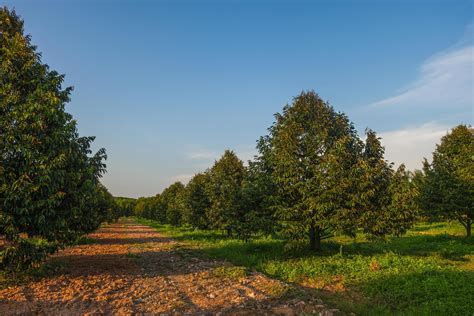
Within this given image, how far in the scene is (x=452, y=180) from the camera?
27906 mm

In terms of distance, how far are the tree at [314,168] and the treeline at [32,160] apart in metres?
9.49

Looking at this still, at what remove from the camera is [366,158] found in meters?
17.4

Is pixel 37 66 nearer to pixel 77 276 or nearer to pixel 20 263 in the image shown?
pixel 20 263

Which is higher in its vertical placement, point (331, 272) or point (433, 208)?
point (433, 208)

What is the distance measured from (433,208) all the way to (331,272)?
19.5m

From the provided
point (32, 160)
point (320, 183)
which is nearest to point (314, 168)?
point (320, 183)

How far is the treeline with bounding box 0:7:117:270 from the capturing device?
12.5m

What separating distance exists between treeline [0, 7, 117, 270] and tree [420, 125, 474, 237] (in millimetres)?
26543

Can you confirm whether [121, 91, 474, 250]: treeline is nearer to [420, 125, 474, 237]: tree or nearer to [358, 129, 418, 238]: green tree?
[358, 129, 418, 238]: green tree

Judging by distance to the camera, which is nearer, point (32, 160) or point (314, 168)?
point (32, 160)

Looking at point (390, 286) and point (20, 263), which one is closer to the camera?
point (390, 286)

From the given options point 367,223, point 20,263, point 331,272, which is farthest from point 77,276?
point 367,223

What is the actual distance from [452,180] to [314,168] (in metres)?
18.1

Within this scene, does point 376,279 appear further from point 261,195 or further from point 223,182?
point 223,182
